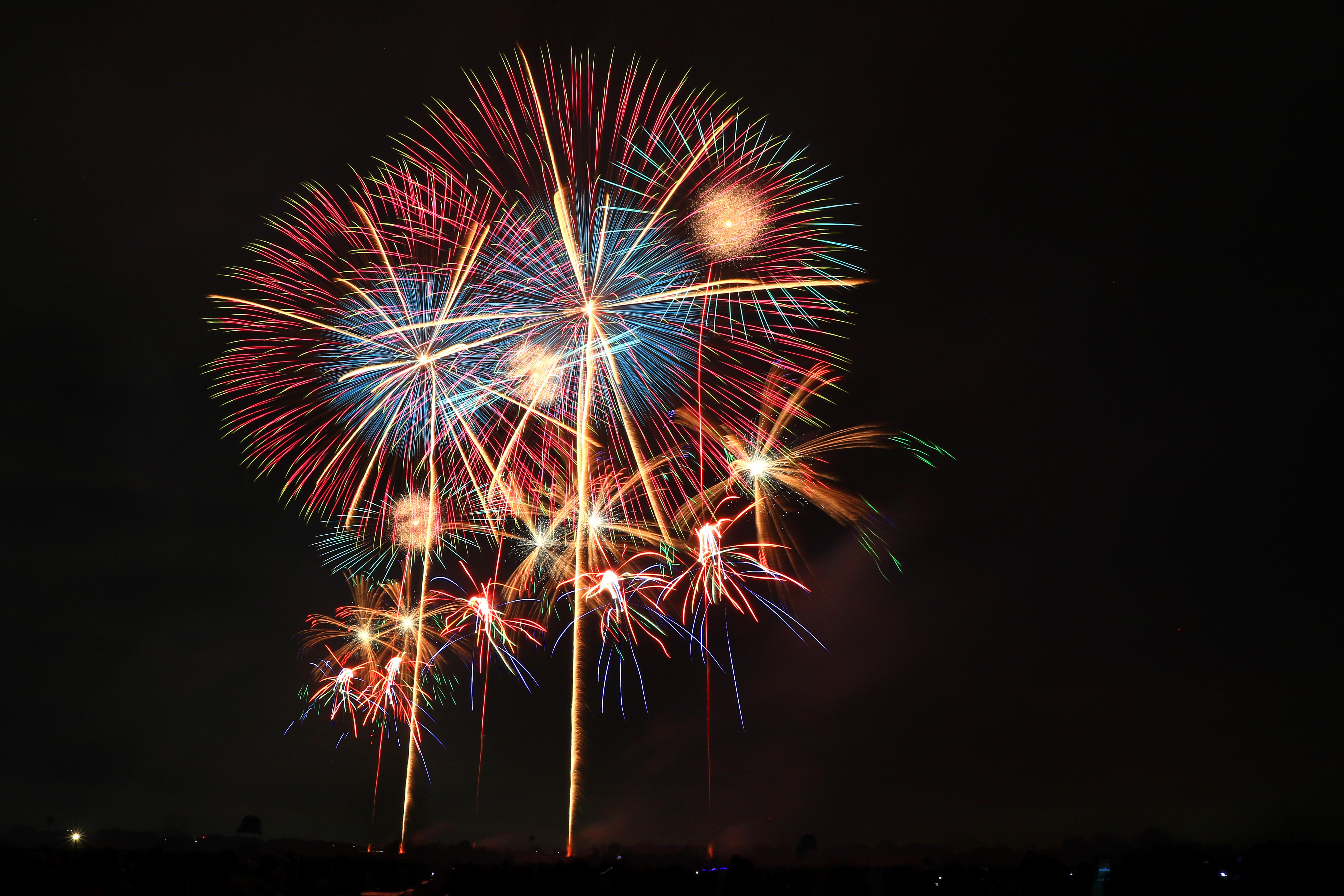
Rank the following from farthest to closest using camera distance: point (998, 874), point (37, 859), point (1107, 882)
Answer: point (998, 874)
point (1107, 882)
point (37, 859)

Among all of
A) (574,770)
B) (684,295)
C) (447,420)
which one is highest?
(684,295)

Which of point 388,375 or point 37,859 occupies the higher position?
point 388,375

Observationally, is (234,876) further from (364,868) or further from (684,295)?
(364,868)

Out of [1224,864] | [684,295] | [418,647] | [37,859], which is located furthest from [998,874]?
[37,859]

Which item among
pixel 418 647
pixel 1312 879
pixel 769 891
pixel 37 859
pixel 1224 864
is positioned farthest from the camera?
pixel 1224 864

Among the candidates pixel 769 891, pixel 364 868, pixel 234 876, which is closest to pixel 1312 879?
pixel 769 891

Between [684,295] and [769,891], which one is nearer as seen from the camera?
[769,891]

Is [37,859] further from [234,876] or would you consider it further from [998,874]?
[998,874]
